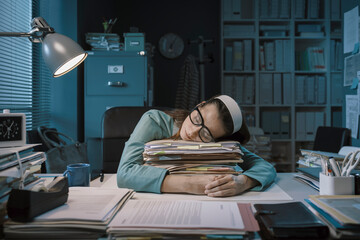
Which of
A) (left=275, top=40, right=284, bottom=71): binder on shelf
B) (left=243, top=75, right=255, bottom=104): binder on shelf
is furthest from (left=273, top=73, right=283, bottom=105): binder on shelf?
(left=243, top=75, right=255, bottom=104): binder on shelf

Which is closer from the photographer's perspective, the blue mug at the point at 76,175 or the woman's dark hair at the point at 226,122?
the blue mug at the point at 76,175

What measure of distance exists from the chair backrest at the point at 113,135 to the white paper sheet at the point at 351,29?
1.47 m

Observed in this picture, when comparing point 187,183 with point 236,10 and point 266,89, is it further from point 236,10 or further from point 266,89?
point 236,10

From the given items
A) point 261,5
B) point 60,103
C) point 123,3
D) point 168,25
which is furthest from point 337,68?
point 60,103

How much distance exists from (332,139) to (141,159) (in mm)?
1496

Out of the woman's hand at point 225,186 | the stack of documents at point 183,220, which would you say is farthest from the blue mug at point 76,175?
the woman's hand at point 225,186

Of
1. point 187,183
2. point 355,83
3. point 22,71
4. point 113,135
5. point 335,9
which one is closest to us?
point 187,183

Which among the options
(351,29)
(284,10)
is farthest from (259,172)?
(284,10)

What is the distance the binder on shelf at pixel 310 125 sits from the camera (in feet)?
12.3

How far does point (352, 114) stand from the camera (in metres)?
1.85

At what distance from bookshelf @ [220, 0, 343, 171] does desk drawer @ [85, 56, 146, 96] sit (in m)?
1.38

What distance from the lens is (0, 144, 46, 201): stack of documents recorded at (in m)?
0.67

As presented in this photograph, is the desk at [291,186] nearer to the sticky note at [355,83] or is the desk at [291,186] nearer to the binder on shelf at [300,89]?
the sticky note at [355,83]

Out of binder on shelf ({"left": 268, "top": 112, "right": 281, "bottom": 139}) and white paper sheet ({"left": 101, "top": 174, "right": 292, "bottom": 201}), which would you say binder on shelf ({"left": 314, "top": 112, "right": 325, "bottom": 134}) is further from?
white paper sheet ({"left": 101, "top": 174, "right": 292, "bottom": 201})
